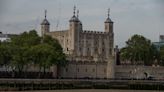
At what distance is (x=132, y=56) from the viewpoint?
140 meters

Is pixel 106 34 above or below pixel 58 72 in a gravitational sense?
above

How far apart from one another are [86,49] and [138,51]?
1670cm

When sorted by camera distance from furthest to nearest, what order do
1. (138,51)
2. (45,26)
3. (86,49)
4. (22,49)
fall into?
(45,26), (86,49), (138,51), (22,49)

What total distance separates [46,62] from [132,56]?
37.9 m

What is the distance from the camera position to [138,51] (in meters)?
139

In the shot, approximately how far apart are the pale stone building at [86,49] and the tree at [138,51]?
4.08 m

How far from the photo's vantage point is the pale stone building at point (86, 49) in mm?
125000

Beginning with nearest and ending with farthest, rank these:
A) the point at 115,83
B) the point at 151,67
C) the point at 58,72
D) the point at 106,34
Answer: the point at 115,83, the point at 58,72, the point at 151,67, the point at 106,34

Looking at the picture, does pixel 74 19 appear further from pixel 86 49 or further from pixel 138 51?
pixel 138 51

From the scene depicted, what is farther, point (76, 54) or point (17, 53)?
point (76, 54)

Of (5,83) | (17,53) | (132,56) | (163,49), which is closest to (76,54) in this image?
(132,56)

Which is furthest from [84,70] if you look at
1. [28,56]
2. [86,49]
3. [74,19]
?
[86,49]

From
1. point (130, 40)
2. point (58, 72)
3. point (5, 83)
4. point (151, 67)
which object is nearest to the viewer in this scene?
point (5, 83)

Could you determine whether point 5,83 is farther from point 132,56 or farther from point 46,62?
point 132,56
